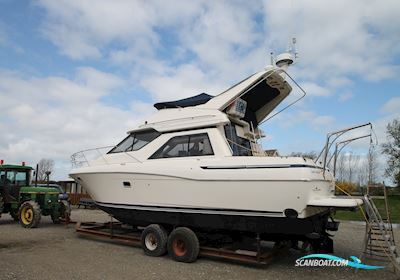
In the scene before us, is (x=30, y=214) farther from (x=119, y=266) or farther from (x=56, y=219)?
(x=119, y=266)

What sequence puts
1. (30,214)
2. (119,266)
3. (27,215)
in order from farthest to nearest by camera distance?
(27,215) < (30,214) < (119,266)

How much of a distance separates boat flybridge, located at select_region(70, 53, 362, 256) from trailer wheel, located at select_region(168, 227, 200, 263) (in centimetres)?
22

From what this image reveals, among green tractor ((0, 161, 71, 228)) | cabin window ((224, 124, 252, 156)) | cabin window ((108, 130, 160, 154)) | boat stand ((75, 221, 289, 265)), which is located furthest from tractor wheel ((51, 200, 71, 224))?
cabin window ((224, 124, 252, 156))

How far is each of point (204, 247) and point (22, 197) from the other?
8.33 meters

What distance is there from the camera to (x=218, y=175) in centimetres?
701

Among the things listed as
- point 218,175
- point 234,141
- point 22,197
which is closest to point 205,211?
point 218,175

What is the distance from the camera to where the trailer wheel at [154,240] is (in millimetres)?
7766

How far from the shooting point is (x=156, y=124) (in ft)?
28.3

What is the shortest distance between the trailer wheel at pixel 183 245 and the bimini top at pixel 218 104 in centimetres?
228

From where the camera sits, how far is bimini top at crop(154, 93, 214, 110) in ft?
27.6

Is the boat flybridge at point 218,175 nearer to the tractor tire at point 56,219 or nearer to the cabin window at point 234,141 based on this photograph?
the cabin window at point 234,141

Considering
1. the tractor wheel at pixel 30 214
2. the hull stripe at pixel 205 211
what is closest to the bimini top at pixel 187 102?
the hull stripe at pixel 205 211

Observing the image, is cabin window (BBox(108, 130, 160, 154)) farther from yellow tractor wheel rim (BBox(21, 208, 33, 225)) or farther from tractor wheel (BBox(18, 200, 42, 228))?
yellow tractor wheel rim (BBox(21, 208, 33, 225))

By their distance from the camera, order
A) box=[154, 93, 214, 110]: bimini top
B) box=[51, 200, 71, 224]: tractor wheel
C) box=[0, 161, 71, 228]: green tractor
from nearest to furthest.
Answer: box=[154, 93, 214, 110]: bimini top < box=[0, 161, 71, 228]: green tractor < box=[51, 200, 71, 224]: tractor wheel
